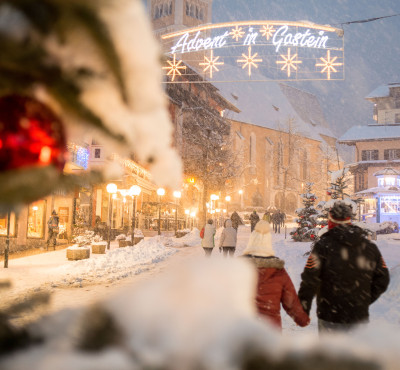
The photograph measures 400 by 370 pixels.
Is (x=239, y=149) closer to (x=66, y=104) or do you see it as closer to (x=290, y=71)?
(x=290, y=71)

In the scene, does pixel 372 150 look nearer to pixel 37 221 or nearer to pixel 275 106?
pixel 275 106

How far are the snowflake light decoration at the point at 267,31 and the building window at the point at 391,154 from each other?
140 ft

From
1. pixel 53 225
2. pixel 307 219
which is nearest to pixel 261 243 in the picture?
pixel 53 225

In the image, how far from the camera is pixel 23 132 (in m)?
0.67

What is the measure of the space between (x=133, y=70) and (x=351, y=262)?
3302 millimetres

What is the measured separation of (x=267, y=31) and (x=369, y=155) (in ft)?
140

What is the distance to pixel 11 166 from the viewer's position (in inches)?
26.3

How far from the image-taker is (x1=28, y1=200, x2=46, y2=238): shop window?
22.3 m

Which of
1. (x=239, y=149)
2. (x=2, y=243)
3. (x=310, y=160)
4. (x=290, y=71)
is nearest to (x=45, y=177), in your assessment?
(x=290, y=71)

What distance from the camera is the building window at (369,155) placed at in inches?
2130

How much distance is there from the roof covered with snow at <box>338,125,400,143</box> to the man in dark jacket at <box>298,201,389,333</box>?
174 ft

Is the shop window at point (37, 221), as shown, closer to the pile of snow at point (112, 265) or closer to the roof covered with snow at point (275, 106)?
the pile of snow at point (112, 265)

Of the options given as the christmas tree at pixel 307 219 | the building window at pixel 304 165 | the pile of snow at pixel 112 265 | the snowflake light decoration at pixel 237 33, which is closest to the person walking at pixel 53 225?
the pile of snow at pixel 112 265

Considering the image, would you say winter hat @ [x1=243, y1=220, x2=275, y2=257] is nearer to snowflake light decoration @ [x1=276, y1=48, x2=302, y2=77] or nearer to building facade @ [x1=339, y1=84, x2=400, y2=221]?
snowflake light decoration @ [x1=276, y1=48, x2=302, y2=77]
